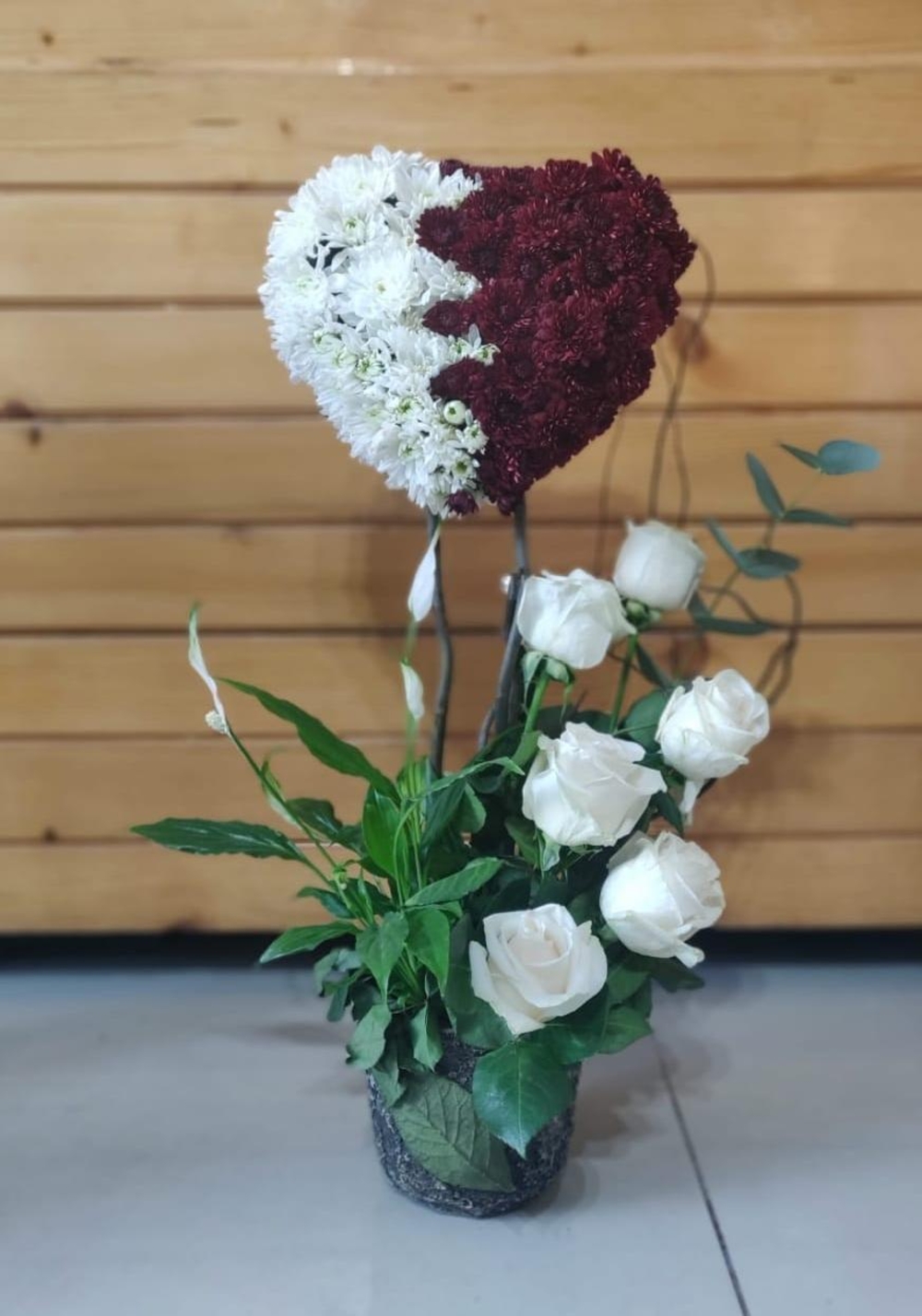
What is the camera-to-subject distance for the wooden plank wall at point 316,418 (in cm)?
85

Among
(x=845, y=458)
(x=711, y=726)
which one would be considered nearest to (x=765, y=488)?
(x=845, y=458)

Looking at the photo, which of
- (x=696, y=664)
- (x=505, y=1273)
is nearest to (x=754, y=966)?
(x=696, y=664)

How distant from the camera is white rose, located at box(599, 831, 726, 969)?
0.62 metres

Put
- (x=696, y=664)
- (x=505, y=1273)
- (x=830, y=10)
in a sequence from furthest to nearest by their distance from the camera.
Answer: (x=696, y=664) → (x=830, y=10) → (x=505, y=1273)

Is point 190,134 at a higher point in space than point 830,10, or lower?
lower

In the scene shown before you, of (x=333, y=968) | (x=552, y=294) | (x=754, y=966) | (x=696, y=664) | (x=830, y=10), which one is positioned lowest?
(x=754, y=966)

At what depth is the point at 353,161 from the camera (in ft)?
1.99

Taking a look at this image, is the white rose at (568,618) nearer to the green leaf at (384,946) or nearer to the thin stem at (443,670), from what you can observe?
the thin stem at (443,670)

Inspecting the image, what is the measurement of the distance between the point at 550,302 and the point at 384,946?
0.35m

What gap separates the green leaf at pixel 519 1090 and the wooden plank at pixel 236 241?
1.92ft

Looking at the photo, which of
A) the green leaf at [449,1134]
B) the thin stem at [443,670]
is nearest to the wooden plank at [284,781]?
the thin stem at [443,670]

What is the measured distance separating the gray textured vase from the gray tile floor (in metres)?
0.01

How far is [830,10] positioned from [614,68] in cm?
17

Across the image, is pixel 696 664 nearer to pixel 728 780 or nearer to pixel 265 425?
pixel 728 780
